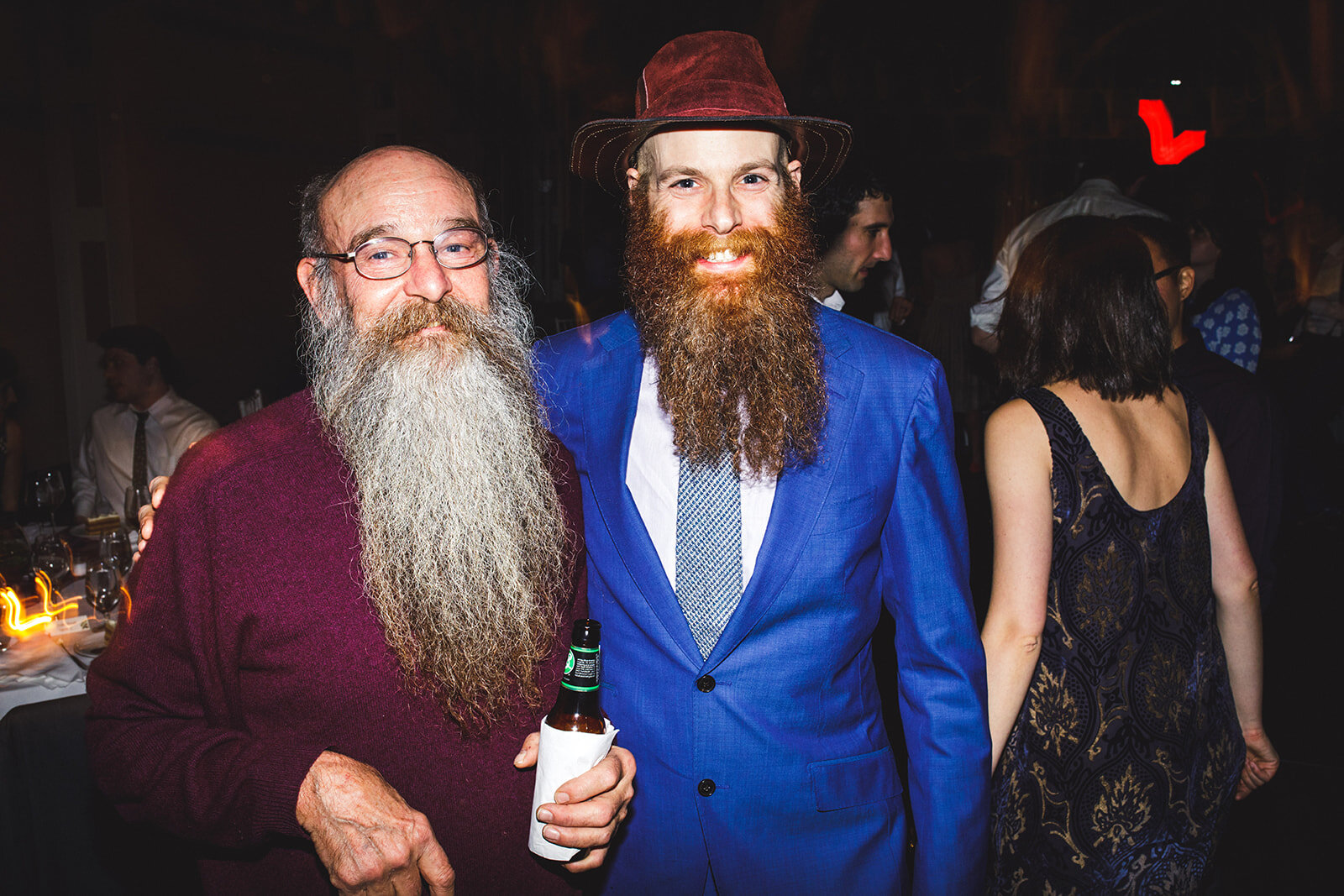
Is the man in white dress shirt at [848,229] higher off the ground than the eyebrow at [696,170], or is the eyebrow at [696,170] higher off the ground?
the man in white dress shirt at [848,229]

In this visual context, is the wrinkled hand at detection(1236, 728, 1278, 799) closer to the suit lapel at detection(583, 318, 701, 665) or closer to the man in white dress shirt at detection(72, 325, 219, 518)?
the suit lapel at detection(583, 318, 701, 665)

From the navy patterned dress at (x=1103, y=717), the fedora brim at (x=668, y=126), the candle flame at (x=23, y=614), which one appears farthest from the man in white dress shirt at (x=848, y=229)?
the candle flame at (x=23, y=614)

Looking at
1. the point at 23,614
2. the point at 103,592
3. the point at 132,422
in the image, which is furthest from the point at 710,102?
the point at 132,422

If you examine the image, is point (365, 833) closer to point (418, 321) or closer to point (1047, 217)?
point (418, 321)

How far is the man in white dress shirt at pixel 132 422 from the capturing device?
4.47m

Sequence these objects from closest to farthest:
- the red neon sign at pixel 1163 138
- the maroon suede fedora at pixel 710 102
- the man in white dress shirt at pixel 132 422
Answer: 1. the maroon suede fedora at pixel 710 102
2. the man in white dress shirt at pixel 132 422
3. the red neon sign at pixel 1163 138

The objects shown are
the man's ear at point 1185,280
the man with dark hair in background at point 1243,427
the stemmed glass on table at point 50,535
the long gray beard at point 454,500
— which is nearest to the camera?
the long gray beard at point 454,500

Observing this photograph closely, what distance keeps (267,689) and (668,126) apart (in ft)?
4.29

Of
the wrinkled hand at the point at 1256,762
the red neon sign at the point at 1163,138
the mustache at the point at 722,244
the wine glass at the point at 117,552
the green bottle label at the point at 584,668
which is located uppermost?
the red neon sign at the point at 1163,138

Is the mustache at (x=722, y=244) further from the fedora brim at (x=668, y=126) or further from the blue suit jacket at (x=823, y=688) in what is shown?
the blue suit jacket at (x=823, y=688)

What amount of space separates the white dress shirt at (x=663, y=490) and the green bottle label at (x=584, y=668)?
0.29m

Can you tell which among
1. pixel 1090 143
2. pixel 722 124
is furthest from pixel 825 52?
pixel 722 124

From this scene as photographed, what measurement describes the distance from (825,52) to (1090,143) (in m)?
4.17

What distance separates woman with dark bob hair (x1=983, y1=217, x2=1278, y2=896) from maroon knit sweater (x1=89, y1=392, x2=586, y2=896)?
1.18 m
